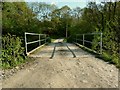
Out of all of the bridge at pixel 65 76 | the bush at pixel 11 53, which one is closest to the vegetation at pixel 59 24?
the bush at pixel 11 53

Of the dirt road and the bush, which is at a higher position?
the bush

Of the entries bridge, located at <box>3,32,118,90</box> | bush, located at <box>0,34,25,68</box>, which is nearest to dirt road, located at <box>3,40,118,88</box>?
bridge, located at <box>3,32,118,90</box>

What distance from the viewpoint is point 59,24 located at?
189 ft

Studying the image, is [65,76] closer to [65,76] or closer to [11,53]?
[65,76]

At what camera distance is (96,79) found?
5801 mm

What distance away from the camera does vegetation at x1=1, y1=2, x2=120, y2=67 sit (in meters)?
8.45

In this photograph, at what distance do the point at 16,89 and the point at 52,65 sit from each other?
8.55ft

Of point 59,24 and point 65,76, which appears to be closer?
point 65,76

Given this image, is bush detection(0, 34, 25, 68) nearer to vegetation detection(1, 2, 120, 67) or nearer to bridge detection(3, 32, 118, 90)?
vegetation detection(1, 2, 120, 67)

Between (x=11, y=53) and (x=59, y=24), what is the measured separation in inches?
1955

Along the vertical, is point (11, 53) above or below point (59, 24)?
below

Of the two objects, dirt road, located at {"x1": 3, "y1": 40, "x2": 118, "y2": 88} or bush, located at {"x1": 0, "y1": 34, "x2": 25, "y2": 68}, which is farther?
bush, located at {"x1": 0, "y1": 34, "x2": 25, "y2": 68}

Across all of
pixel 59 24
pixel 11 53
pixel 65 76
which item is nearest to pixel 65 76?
pixel 65 76

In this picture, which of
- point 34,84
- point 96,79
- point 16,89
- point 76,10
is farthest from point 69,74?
point 76,10
